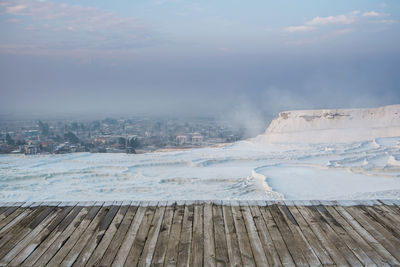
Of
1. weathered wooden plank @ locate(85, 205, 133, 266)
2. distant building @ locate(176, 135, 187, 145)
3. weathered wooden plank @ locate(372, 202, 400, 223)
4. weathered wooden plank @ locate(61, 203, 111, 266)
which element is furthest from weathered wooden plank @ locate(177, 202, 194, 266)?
distant building @ locate(176, 135, 187, 145)

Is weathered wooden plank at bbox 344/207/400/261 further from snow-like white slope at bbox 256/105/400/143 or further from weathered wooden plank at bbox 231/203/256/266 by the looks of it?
snow-like white slope at bbox 256/105/400/143

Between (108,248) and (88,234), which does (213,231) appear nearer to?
(108,248)

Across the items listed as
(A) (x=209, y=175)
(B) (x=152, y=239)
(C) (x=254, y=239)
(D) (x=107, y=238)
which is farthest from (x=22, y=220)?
(A) (x=209, y=175)

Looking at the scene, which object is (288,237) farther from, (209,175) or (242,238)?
(209,175)

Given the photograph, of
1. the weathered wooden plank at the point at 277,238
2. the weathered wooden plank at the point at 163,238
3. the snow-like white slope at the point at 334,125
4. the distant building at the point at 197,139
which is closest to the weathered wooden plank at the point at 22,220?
the weathered wooden plank at the point at 163,238

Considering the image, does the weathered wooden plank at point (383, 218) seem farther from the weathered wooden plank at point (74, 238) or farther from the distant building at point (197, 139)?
the distant building at point (197, 139)

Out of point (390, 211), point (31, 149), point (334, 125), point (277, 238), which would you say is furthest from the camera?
point (334, 125)

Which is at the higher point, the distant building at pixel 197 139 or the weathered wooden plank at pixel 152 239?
the weathered wooden plank at pixel 152 239
